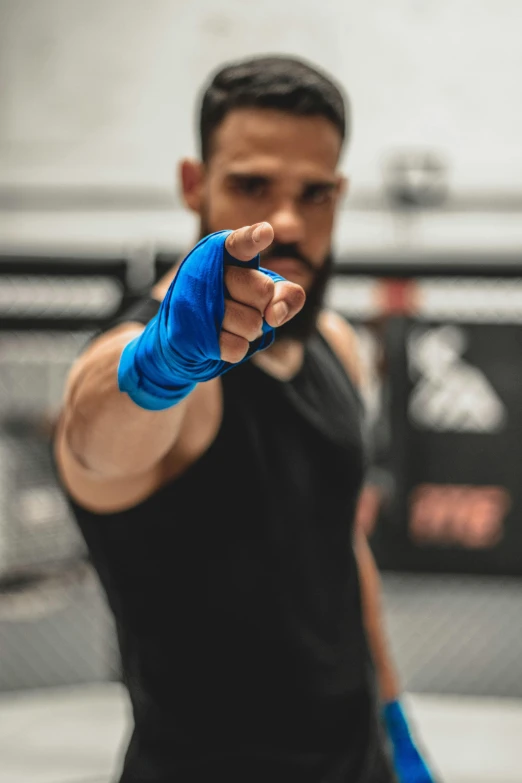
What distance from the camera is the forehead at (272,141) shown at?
673 millimetres

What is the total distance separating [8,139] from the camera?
3.14 metres

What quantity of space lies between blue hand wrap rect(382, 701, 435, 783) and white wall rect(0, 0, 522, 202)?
252cm

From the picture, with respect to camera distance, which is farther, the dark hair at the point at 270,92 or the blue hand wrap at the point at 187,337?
the dark hair at the point at 270,92

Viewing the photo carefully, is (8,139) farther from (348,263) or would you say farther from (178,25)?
(348,263)

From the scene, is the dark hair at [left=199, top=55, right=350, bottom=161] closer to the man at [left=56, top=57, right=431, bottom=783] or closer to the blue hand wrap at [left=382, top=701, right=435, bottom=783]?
the man at [left=56, top=57, right=431, bottom=783]

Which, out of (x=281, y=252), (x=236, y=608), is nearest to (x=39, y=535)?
(x=236, y=608)

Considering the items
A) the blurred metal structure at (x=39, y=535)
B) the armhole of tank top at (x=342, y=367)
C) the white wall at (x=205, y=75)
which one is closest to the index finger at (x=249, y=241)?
the armhole of tank top at (x=342, y=367)

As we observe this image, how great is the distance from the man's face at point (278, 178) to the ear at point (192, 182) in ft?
0.17

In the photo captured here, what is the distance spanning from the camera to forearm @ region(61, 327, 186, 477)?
0.56 meters

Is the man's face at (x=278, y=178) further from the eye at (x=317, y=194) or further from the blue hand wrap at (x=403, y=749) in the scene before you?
the blue hand wrap at (x=403, y=749)

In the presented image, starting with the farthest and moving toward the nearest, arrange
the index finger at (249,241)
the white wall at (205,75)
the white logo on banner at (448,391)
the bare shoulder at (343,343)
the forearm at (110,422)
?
the white wall at (205,75) < the white logo on banner at (448,391) < the bare shoulder at (343,343) < the forearm at (110,422) < the index finger at (249,241)

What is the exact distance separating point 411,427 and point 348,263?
85cm

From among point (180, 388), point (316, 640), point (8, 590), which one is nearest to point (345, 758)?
point (316, 640)

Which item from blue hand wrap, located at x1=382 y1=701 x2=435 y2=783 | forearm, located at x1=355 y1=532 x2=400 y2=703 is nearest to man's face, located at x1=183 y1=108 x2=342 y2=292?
forearm, located at x1=355 y1=532 x2=400 y2=703
